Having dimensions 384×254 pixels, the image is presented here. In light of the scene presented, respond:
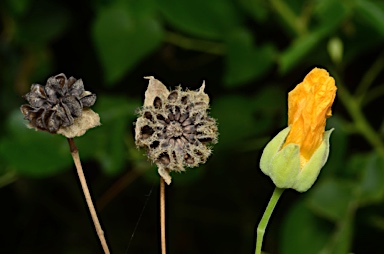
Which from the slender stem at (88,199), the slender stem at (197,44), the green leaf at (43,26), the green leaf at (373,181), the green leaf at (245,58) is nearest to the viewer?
the slender stem at (88,199)

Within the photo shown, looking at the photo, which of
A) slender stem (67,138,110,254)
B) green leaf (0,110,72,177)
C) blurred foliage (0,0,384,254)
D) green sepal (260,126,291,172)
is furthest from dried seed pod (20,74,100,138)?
green leaf (0,110,72,177)

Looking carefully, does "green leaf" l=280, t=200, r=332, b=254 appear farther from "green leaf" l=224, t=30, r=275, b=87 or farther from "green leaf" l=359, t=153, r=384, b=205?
"green leaf" l=224, t=30, r=275, b=87

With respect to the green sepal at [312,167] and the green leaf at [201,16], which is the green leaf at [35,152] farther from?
the green sepal at [312,167]

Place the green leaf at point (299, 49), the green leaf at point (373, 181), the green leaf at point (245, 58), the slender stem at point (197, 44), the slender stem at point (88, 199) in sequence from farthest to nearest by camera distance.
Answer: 1. the slender stem at point (197, 44)
2. the green leaf at point (245, 58)
3. the green leaf at point (373, 181)
4. the green leaf at point (299, 49)
5. the slender stem at point (88, 199)

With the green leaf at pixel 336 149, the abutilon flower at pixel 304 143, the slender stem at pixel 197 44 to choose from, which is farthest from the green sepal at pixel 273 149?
the slender stem at pixel 197 44

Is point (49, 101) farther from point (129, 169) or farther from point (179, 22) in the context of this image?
point (129, 169)

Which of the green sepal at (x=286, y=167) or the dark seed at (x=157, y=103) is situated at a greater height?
the dark seed at (x=157, y=103)

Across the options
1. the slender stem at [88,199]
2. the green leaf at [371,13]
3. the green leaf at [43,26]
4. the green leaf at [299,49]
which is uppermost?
the green leaf at [43,26]

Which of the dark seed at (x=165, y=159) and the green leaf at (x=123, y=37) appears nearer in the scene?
the dark seed at (x=165, y=159)

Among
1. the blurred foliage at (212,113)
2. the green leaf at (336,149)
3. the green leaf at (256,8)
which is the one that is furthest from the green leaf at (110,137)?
the green leaf at (336,149)
